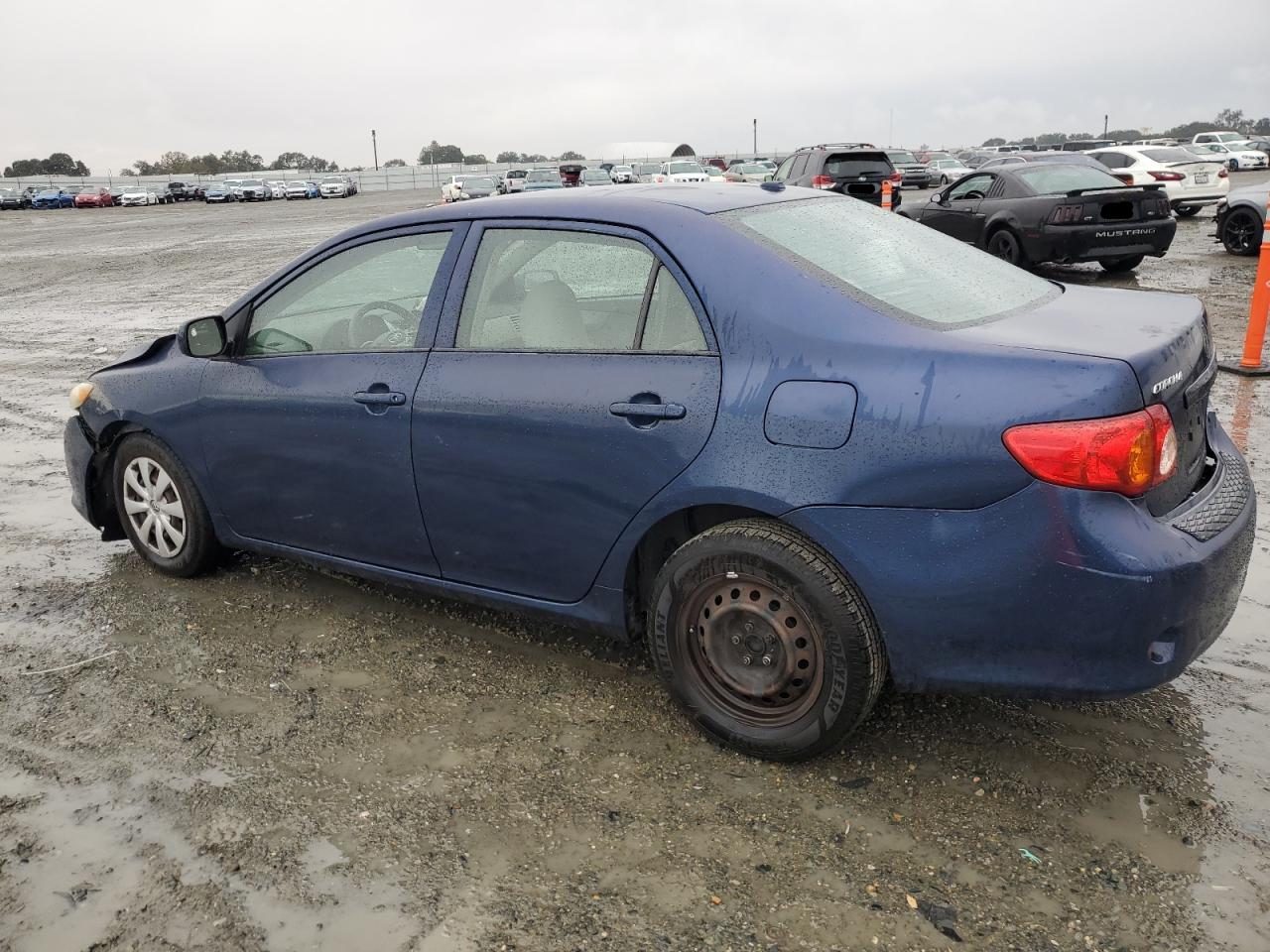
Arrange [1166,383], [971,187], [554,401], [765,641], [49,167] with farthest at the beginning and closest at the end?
[49,167], [971,187], [554,401], [765,641], [1166,383]

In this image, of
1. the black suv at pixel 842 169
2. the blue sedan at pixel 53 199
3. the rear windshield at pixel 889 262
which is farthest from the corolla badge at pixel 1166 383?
the blue sedan at pixel 53 199

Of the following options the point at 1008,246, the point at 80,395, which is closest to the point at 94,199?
the point at 1008,246

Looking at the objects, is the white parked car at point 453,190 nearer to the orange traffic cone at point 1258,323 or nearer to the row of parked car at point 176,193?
the row of parked car at point 176,193

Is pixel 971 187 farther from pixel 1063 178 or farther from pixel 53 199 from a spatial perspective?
pixel 53 199

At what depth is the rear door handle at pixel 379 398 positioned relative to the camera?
370 cm

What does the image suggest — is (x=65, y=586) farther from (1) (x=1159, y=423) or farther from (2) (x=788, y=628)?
(1) (x=1159, y=423)

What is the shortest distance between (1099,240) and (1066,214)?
53cm

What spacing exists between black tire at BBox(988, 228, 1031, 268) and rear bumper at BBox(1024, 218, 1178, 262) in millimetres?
318

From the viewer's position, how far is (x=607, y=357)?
3.30m

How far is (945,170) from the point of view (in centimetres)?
4775

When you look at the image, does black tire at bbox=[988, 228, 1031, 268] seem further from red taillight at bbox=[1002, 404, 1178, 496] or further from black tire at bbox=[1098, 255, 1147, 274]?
red taillight at bbox=[1002, 404, 1178, 496]

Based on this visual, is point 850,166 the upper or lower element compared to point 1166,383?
upper

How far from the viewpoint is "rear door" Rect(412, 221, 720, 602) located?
3.17m

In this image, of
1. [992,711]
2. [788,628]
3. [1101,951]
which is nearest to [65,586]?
[788,628]
